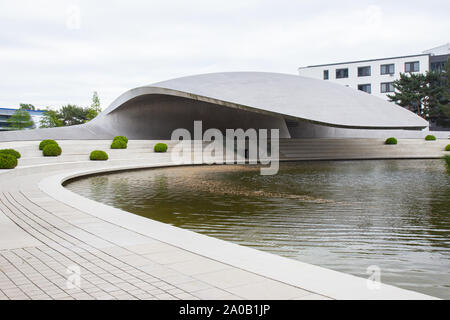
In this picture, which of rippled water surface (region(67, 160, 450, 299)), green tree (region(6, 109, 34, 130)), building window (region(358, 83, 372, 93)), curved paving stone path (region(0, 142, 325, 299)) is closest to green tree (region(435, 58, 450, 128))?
building window (region(358, 83, 372, 93))

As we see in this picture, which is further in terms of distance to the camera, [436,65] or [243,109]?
[436,65]

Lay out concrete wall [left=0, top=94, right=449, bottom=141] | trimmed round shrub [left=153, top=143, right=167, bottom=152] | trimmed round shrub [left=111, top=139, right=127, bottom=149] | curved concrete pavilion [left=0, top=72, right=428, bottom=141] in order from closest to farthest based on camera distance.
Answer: curved concrete pavilion [left=0, top=72, right=428, bottom=141] < trimmed round shrub [left=111, top=139, right=127, bottom=149] < trimmed round shrub [left=153, top=143, right=167, bottom=152] < concrete wall [left=0, top=94, right=449, bottom=141]

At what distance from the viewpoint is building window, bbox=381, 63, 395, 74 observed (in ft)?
157

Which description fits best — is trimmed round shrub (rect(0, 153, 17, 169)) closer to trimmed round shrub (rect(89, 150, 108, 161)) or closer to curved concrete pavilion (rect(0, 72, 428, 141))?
trimmed round shrub (rect(89, 150, 108, 161))

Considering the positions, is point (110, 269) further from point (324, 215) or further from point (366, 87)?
point (366, 87)

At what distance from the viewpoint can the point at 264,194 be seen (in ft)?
31.4

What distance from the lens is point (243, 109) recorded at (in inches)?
883

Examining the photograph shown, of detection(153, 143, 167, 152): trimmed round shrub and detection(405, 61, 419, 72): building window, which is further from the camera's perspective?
detection(405, 61, 419, 72): building window

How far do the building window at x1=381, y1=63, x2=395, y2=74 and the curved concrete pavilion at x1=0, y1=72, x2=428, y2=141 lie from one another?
18.8 m

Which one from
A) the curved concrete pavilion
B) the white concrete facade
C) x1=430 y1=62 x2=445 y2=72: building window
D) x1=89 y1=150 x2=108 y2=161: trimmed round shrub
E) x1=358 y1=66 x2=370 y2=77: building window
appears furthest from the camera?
x1=430 y1=62 x2=445 y2=72: building window

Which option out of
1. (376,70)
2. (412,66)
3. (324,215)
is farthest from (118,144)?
(412,66)

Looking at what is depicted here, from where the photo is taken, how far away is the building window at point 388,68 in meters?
48.0

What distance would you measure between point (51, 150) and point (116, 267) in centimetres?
1599

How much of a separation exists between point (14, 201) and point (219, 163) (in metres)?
12.8
